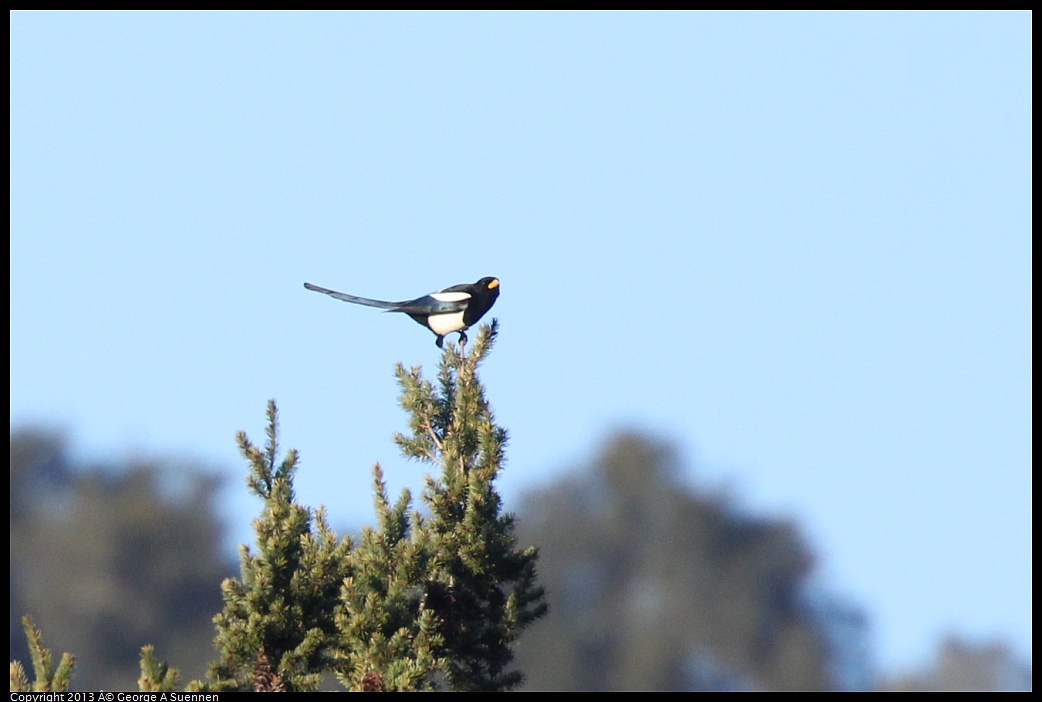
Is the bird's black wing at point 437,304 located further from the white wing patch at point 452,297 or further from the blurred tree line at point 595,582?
the blurred tree line at point 595,582

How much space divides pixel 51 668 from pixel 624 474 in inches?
2271

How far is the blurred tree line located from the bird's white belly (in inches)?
1735

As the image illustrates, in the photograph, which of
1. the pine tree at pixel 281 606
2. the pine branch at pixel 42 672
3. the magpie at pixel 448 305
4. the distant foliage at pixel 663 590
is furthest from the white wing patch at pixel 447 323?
the distant foliage at pixel 663 590

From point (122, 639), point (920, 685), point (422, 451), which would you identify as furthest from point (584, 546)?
point (422, 451)

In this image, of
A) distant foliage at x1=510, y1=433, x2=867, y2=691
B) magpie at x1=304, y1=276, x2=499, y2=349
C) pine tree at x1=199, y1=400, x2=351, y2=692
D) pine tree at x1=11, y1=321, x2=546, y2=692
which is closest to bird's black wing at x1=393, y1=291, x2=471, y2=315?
magpie at x1=304, y1=276, x2=499, y2=349

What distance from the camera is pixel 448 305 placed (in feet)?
31.6

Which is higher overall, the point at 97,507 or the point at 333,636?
the point at 97,507

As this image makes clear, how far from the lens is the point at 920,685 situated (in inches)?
2370

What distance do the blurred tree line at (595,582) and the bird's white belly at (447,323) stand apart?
145 feet

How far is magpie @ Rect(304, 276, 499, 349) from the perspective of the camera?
→ 9.56 m

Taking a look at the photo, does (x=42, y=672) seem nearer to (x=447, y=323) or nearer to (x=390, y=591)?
(x=390, y=591)

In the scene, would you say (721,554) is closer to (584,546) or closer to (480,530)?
(584,546)

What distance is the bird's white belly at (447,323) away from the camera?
31.2 feet

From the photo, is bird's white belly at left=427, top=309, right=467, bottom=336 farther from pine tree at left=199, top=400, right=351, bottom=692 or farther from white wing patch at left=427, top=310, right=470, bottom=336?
pine tree at left=199, top=400, right=351, bottom=692
